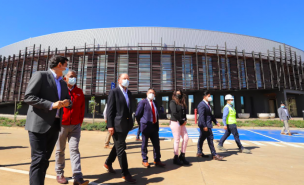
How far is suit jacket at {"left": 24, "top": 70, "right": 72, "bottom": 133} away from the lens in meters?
2.04

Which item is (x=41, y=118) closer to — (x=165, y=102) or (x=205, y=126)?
(x=205, y=126)

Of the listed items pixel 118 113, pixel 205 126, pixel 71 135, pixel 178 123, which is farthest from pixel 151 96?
pixel 71 135

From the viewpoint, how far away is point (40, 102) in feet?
6.63

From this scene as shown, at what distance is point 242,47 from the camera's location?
27734 millimetres

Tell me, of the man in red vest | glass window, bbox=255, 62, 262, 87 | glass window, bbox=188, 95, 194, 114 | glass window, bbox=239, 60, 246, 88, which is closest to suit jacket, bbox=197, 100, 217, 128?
the man in red vest

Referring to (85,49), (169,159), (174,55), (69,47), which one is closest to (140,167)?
(169,159)

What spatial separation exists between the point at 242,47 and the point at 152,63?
Answer: 15481 mm

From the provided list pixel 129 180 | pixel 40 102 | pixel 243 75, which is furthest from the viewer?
pixel 243 75

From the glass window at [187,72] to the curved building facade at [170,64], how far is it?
0.48 feet

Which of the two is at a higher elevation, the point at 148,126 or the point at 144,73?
the point at 144,73

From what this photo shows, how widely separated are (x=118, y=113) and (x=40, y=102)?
137 cm

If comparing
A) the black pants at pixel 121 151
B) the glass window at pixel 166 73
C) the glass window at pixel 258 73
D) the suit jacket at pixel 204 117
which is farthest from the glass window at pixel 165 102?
the black pants at pixel 121 151

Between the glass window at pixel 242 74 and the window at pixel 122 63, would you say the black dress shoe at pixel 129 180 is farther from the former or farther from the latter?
the glass window at pixel 242 74

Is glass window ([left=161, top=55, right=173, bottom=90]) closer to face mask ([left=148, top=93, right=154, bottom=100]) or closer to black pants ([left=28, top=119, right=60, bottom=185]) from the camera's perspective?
face mask ([left=148, top=93, right=154, bottom=100])
